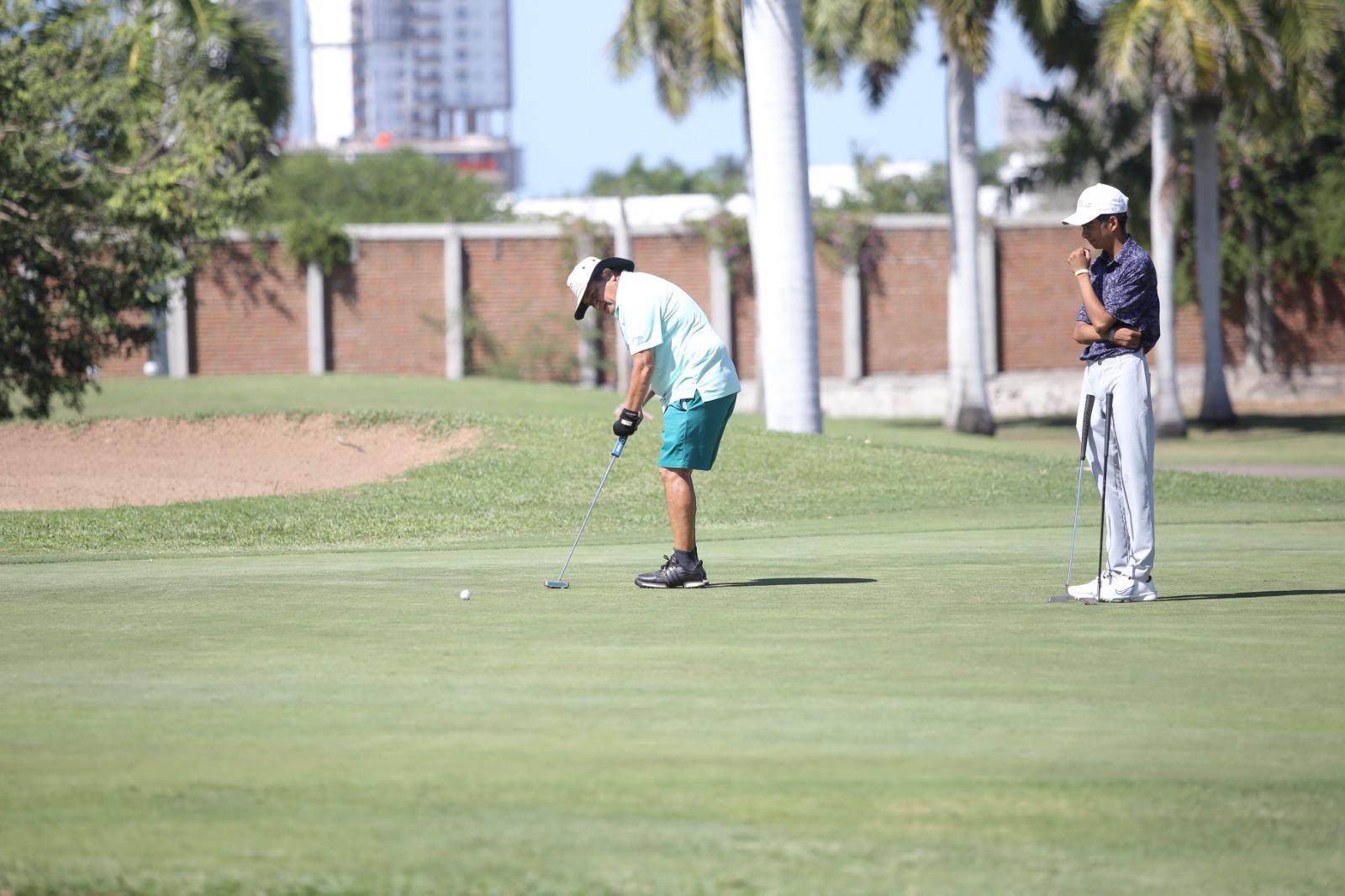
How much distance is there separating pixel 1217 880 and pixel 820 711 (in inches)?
76.1

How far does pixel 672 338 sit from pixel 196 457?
12381 millimetres

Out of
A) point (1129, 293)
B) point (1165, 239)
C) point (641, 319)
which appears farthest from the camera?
point (1165, 239)

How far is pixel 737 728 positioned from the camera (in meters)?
5.58

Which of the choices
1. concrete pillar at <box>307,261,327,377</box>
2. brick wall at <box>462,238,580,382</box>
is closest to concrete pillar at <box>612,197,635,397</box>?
brick wall at <box>462,238,580,382</box>

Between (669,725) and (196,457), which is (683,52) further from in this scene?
(669,725)

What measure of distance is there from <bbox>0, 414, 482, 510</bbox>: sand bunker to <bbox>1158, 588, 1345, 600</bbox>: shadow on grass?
10.6m

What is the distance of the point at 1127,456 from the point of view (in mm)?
8898

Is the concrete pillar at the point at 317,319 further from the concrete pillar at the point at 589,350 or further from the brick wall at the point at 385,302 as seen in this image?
the concrete pillar at the point at 589,350

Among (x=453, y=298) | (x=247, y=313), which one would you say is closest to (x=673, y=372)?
(x=453, y=298)

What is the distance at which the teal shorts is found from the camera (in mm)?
9625

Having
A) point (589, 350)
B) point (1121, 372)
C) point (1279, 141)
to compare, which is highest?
point (1279, 141)

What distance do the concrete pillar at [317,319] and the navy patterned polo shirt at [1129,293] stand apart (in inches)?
1212

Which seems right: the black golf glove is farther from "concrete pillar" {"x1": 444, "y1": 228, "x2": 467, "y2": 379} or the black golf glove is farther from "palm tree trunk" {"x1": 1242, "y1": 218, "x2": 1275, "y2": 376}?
"palm tree trunk" {"x1": 1242, "y1": 218, "x2": 1275, "y2": 376}

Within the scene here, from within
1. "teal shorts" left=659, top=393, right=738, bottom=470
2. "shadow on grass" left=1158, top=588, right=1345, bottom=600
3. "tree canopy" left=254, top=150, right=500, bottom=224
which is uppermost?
"tree canopy" left=254, top=150, right=500, bottom=224
